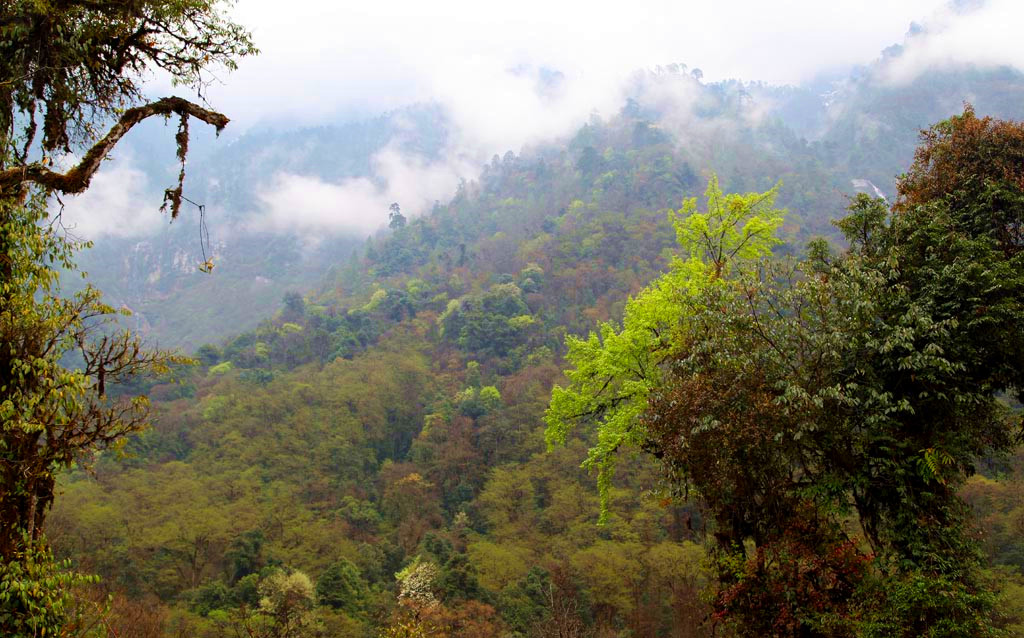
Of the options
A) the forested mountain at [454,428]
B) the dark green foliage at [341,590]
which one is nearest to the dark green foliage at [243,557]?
the forested mountain at [454,428]

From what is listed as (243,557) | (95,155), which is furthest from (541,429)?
(95,155)

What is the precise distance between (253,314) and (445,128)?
289ft

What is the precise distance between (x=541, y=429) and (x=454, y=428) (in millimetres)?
6714

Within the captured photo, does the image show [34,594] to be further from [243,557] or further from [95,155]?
[243,557]

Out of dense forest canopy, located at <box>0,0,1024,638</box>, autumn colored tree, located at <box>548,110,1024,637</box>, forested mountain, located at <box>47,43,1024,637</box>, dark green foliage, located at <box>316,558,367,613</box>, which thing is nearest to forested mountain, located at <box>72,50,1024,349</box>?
forested mountain, located at <box>47,43,1024,637</box>

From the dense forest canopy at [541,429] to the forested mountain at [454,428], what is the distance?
26 centimetres

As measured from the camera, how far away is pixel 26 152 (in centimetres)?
564

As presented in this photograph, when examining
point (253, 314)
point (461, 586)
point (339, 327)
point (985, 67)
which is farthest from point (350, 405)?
point (985, 67)

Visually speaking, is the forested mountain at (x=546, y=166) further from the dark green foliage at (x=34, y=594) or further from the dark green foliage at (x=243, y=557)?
the dark green foliage at (x=34, y=594)

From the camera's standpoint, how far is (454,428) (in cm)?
4491

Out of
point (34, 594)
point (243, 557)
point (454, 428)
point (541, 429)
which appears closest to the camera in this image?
point (34, 594)

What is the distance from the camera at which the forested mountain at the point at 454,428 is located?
24.4 metres

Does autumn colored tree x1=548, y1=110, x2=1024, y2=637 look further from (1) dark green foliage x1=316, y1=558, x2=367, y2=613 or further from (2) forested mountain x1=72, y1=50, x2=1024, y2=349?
(2) forested mountain x1=72, y1=50, x2=1024, y2=349

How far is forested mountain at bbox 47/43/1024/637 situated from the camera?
2436cm
